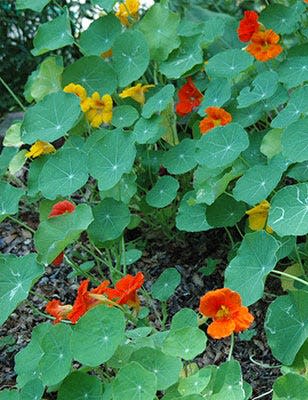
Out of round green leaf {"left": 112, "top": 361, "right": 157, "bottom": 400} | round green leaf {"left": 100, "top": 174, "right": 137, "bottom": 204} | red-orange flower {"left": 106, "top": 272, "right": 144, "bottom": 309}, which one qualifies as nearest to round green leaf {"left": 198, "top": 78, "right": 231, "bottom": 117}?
round green leaf {"left": 100, "top": 174, "right": 137, "bottom": 204}

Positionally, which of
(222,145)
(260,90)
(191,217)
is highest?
(222,145)

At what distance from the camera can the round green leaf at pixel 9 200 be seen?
2.59 meters

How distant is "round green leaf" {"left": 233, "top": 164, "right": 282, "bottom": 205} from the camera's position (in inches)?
95.3

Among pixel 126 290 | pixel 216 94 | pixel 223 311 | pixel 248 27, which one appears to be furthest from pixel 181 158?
pixel 223 311

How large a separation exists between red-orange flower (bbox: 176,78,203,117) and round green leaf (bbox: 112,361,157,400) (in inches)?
52.7

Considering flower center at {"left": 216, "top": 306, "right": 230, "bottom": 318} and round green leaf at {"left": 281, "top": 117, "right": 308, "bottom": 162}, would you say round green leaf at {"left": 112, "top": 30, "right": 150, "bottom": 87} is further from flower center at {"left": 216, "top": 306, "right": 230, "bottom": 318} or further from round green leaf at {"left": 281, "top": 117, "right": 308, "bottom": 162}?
flower center at {"left": 216, "top": 306, "right": 230, "bottom": 318}

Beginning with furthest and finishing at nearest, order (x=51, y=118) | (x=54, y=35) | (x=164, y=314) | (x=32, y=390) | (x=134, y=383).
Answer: (x=54, y=35)
(x=51, y=118)
(x=164, y=314)
(x=32, y=390)
(x=134, y=383)

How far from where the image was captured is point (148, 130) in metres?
2.83

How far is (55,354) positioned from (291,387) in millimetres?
575

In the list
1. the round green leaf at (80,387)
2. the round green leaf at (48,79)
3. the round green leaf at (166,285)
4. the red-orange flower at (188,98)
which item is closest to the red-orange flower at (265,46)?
the red-orange flower at (188,98)

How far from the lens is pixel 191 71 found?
308 centimetres

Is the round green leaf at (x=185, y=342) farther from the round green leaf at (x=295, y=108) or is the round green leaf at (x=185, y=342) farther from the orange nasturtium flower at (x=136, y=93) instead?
the orange nasturtium flower at (x=136, y=93)

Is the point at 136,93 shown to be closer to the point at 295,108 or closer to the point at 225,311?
the point at 295,108

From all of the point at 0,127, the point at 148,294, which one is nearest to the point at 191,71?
the point at 148,294
